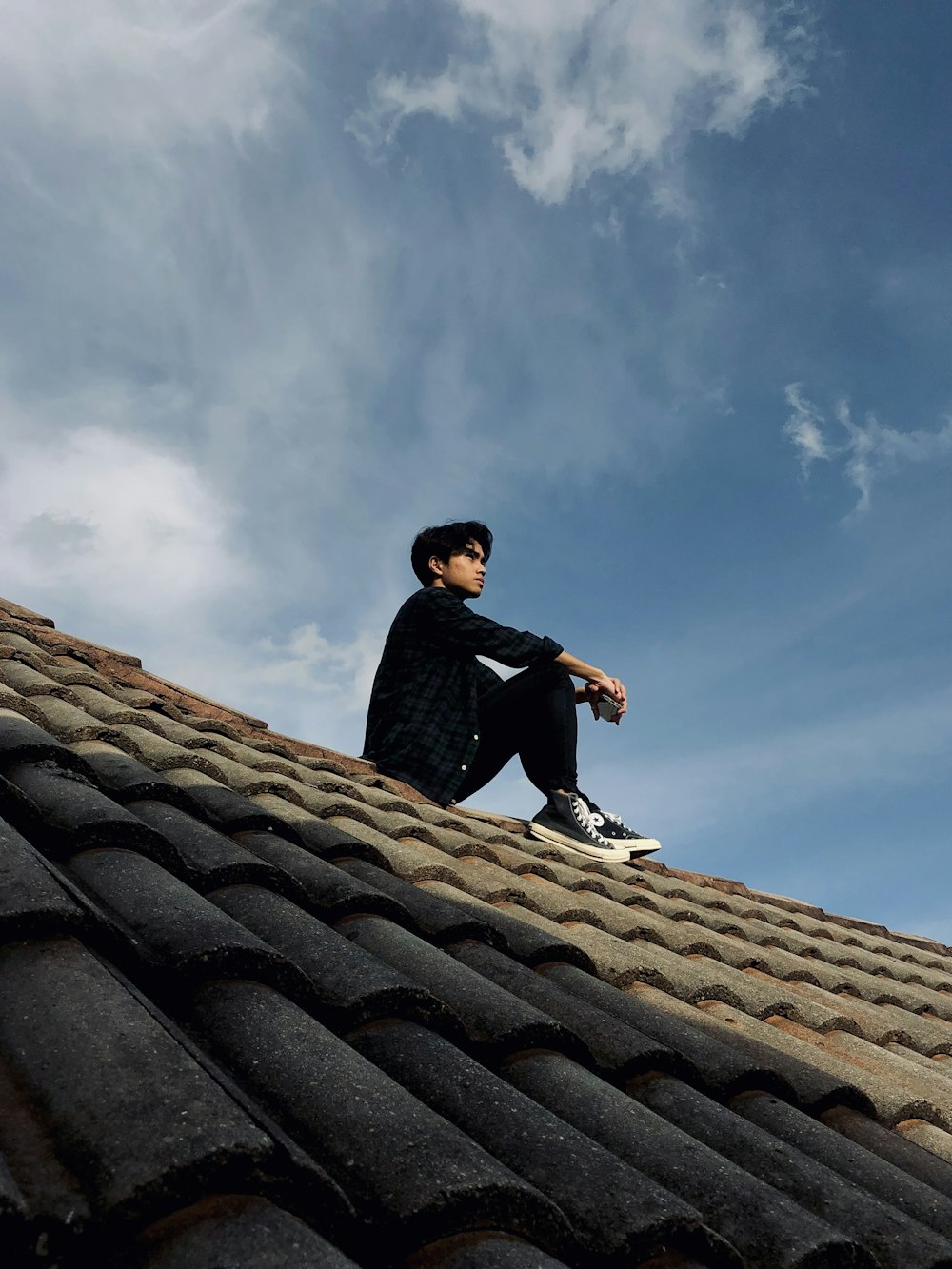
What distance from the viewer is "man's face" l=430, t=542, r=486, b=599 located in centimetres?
484

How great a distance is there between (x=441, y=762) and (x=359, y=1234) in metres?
3.48

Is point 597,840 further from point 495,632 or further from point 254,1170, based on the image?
point 254,1170

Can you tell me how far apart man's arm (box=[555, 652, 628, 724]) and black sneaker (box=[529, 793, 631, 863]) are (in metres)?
0.53

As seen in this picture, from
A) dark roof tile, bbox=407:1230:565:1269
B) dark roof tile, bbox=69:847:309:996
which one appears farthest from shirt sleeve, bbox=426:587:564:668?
dark roof tile, bbox=407:1230:565:1269

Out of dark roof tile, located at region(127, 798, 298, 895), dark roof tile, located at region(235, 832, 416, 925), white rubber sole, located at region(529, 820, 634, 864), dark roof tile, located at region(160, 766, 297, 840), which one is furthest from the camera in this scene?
white rubber sole, located at region(529, 820, 634, 864)

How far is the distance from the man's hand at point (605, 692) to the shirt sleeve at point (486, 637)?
13.6 inches

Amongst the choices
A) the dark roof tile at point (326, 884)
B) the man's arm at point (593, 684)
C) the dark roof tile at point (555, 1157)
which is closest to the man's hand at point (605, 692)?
the man's arm at point (593, 684)

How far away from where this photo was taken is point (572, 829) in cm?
439

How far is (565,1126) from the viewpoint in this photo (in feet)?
4.50

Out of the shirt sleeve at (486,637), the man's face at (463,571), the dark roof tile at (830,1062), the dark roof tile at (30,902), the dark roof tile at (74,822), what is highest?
the man's face at (463,571)

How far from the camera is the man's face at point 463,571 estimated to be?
15.9 feet

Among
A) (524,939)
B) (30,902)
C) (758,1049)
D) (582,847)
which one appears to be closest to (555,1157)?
(30,902)

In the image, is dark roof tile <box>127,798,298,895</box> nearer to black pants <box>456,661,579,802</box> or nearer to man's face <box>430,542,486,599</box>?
black pants <box>456,661,579,802</box>

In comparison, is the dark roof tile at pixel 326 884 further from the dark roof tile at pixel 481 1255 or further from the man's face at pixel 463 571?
the man's face at pixel 463 571
